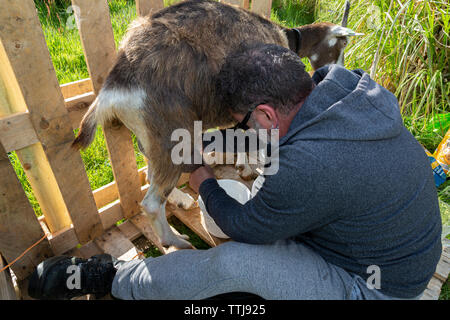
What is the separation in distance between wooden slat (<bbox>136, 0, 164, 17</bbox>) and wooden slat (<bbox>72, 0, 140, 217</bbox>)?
9.8 inches

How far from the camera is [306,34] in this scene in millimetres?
3320

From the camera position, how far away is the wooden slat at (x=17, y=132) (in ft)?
5.61

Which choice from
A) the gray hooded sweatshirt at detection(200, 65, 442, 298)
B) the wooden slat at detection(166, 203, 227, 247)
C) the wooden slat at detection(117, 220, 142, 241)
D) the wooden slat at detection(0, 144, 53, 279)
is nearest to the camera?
the gray hooded sweatshirt at detection(200, 65, 442, 298)

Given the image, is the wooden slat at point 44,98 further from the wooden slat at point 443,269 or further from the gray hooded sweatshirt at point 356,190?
the wooden slat at point 443,269

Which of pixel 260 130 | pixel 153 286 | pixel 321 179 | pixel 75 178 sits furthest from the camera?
pixel 75 178

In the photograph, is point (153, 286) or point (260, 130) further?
point (153, 286)

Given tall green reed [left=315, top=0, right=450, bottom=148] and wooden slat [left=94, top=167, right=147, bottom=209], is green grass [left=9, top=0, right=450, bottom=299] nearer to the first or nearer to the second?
tall green reed [left=315, top=0, right=450, bottom=148]

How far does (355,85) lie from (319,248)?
0.86 meters

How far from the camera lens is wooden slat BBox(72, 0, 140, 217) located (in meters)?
1.80

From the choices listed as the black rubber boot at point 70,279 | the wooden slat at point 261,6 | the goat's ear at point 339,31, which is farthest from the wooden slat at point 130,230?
the goat's ear at point 339,31

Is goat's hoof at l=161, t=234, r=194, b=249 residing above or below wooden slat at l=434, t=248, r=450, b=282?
above

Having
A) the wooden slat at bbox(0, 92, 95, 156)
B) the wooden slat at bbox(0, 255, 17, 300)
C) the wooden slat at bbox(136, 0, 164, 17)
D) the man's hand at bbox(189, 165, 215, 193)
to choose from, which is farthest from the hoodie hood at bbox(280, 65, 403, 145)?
the wooden slat at bbox(0, 255, 17, 300)
